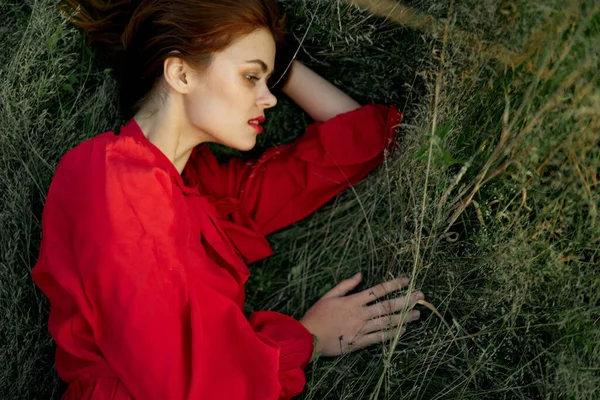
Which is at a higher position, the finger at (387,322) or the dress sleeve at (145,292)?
the dress sleeve at (145,292)

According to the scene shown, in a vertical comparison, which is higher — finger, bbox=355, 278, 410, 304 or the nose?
the nose

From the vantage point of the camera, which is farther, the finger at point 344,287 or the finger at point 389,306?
the finger at point 344,287

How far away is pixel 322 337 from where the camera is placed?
2.76 metres

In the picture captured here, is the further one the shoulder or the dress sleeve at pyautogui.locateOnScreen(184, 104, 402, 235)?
the dress sleeve at pyautogui.locateOnScreen(184, 104, 402, 235)

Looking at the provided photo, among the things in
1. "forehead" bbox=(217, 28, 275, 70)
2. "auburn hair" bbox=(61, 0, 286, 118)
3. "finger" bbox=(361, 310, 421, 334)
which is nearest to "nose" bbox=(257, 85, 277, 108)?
"forehead" bbox=(217, 28, 275, 70)

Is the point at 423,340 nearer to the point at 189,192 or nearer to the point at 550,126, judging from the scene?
the point at 550,126

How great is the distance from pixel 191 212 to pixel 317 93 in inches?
36.8

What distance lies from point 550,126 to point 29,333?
7.93ft

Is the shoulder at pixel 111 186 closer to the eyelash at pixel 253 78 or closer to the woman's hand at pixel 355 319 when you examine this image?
the eyelash at pixel 253 78

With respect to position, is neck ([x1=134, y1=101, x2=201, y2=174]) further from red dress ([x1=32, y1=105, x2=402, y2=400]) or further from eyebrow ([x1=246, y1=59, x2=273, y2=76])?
eyebrow ([x1=246, y1=59, x2=273, y2=76])

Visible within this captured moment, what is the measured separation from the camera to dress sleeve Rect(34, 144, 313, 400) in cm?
214

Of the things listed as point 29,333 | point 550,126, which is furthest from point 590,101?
point 29,333

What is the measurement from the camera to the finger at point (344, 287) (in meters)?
2.91

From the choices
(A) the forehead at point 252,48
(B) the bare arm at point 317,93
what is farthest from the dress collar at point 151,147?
(B) the bare arm at point 317,93
